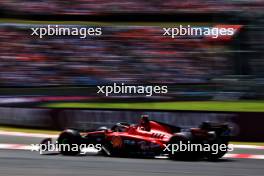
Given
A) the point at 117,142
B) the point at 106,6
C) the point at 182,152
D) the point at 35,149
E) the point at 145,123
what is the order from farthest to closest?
1. the point at 106,6
2. the point at 35,149
3. the point at 117,142
4. the point at 145,123
5. the point at 182,152

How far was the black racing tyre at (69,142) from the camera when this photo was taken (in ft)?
31.5

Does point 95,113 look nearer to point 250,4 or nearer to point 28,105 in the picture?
point 28,105

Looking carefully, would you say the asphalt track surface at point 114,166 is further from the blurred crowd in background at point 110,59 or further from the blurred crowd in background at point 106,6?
the blurred crowd in background at point 106,6

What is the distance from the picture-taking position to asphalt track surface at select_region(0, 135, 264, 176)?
7754mm

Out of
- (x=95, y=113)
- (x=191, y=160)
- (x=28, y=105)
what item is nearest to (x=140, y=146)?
(x=191, y=160)

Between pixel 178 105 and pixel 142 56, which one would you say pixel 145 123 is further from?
pixel 142 56

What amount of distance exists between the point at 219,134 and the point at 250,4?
1001cm

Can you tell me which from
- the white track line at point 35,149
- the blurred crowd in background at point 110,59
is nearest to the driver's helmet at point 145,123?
the white track line at point 35,149

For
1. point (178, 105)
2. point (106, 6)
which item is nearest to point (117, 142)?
point (178, 105)

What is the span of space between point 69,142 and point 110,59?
8932 millimetres

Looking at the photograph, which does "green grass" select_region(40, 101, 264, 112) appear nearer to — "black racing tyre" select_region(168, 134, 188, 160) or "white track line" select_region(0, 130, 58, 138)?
"white track line" select_region(0, 130, 58, 138)

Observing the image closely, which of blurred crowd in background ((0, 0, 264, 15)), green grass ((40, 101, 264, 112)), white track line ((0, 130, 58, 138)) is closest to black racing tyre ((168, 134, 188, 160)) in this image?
white track line ((0, 130, 58, 138))

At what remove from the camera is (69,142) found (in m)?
9.66

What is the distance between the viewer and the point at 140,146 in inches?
372
